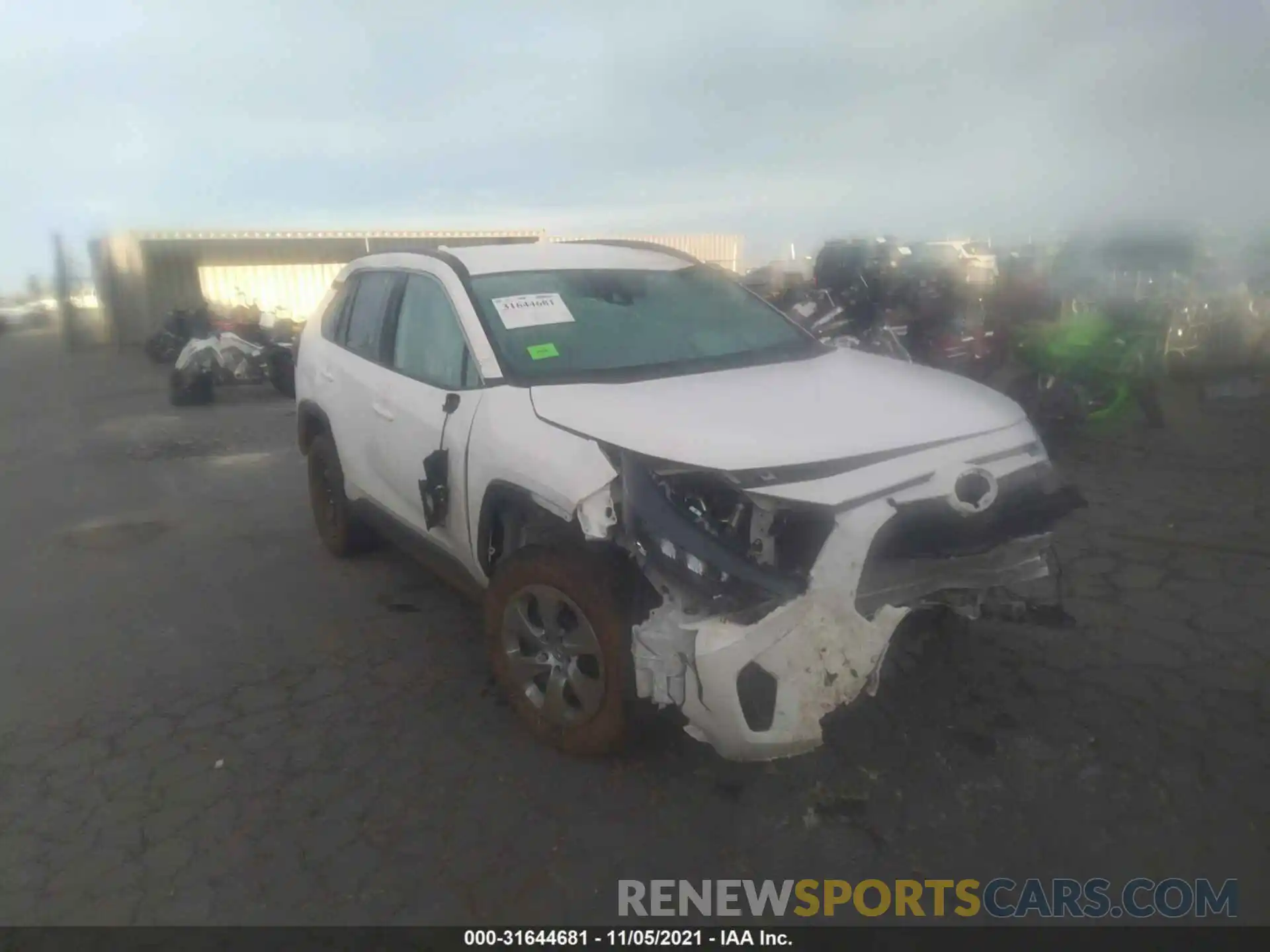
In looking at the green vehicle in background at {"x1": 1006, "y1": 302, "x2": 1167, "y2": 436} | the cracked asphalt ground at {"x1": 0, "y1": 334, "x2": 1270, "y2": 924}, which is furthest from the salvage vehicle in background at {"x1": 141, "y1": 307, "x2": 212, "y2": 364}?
the green vehicle in background at {"x1": 1006, "y1": 302, "x2": 1167, "y2": 436}

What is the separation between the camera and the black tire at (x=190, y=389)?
1269cm

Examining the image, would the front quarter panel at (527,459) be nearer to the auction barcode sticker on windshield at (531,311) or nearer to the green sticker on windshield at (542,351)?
the green sticker on windshield at (542,351)

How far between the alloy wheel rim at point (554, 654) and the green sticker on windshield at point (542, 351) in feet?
3.11

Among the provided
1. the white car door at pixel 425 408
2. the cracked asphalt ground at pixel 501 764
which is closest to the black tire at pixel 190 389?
the cracked asphalt ground at pixel 501 764

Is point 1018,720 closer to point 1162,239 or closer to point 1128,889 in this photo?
point 1128,889

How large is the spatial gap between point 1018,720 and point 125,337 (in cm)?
2384

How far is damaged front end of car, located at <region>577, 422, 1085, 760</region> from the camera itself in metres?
2.61

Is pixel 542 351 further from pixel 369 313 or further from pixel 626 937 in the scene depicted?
pixel 626 937

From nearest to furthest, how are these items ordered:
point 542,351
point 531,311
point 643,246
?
point 542,351, point 531,311, point 643,246

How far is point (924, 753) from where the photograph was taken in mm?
3221

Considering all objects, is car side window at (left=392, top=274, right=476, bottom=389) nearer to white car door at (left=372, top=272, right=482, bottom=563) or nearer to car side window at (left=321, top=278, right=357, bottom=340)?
white car door at (left=372, top=272, right=482, bottom=563)

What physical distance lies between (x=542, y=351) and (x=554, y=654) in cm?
121

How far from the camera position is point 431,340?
4016mm

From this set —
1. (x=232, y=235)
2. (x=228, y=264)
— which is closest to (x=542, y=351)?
(x=232, y=235)
